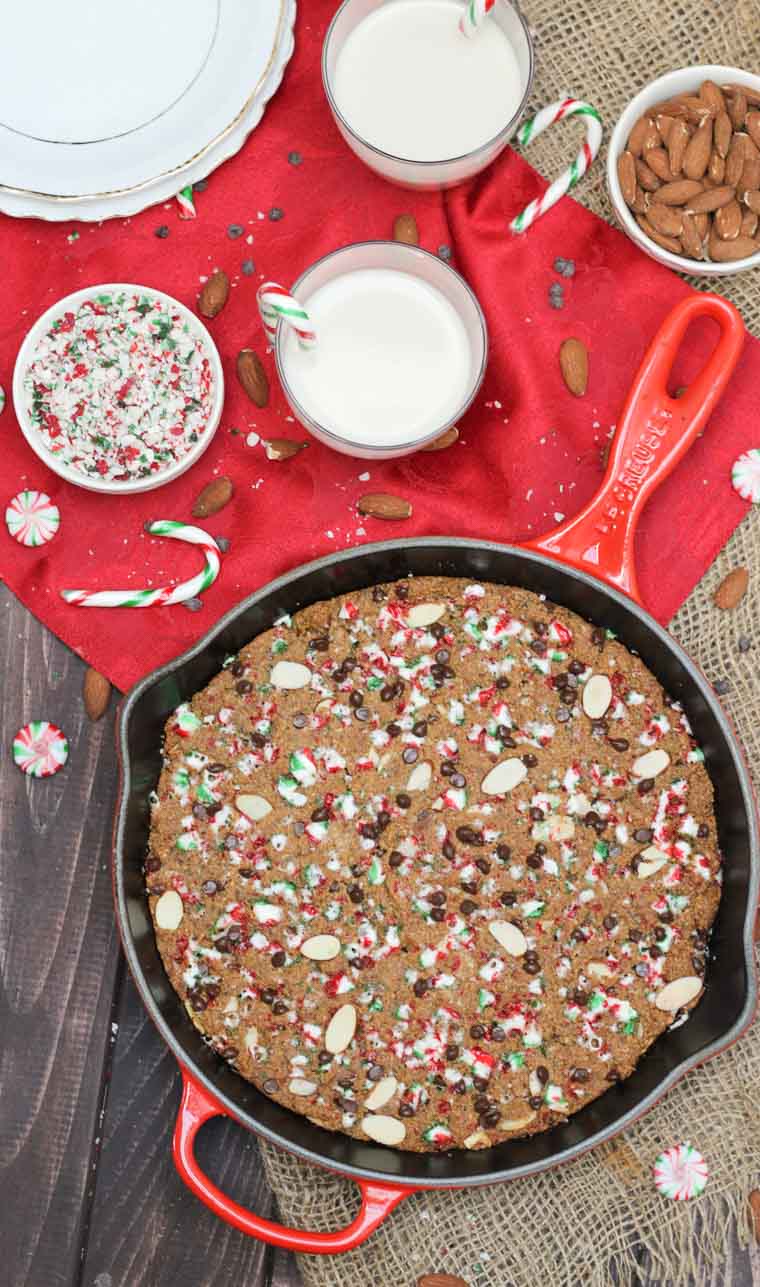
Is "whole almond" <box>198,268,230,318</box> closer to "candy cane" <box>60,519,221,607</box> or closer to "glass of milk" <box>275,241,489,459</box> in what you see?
"glass of milk" <box>275,241,489,459</box>

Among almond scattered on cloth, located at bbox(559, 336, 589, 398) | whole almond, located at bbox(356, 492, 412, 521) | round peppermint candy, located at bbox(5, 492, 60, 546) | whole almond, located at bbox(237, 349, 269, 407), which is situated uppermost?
almond scattered on cloth, located at bbox(559, 336, 589, 398)

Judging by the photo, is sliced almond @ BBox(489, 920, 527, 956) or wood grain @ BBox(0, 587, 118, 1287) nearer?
sliced almond @ BBox(489, 920, 527, 956)

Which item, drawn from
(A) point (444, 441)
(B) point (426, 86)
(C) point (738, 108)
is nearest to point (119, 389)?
(A) point (444, 441)

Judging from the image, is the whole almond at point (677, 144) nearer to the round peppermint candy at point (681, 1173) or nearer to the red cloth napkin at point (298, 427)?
the red cloth napkin at point (298, 427)

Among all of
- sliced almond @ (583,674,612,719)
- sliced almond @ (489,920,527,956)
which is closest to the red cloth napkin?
sliced almond @ (583,674,612,719)

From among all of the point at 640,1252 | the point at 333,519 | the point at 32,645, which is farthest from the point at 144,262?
the point at 640,1252

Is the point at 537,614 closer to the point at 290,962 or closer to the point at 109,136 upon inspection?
the point at 290,962

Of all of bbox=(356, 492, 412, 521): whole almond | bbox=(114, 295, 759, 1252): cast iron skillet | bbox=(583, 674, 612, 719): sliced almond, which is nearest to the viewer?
bbox=(114, 295, 759, 1252): cast iron skillet

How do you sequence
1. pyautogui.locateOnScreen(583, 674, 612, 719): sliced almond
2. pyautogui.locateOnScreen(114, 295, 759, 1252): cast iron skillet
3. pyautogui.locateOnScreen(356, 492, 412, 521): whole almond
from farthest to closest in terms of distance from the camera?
1. pyautogui.locateOnScreen(356, 492, 412, 521): whole almond
2. pyautogui.locateOnScreen(583, 674, 612, 719): sliced almond
3. pyautogui.locateOnScreen(114, 295, 759, 1252): cast iron skillet
